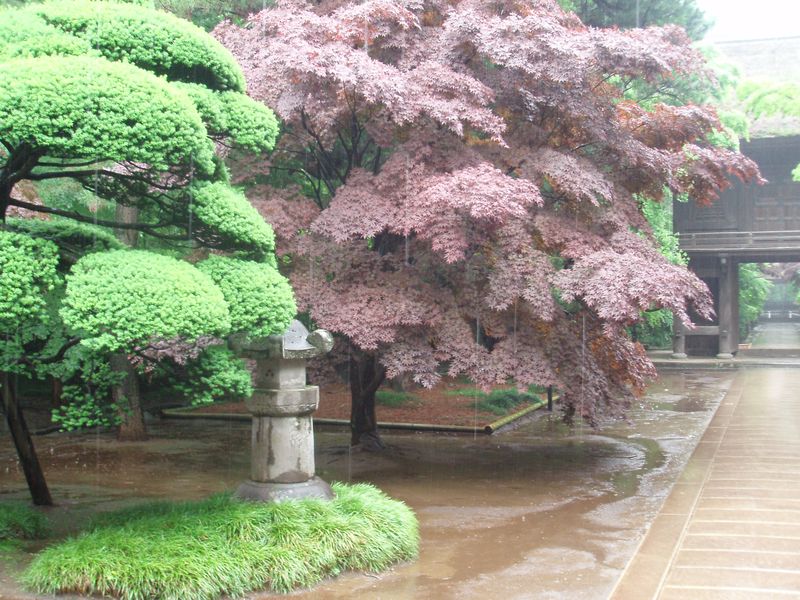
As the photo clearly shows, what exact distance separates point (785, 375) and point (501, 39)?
16.5 meters

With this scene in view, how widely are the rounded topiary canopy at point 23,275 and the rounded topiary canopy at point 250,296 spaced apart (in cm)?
115

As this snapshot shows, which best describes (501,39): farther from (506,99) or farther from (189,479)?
(189,479)

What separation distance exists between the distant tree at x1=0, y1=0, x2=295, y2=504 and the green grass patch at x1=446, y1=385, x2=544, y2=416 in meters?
9.42

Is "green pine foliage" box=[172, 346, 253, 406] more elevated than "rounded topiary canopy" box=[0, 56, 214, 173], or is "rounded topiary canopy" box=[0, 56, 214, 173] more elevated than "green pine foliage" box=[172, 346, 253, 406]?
"rounded topiary canopy" box=[0, 56, 214, 173]

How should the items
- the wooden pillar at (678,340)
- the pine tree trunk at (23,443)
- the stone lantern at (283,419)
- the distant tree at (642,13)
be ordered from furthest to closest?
1. the wooden pillar at (678,340)
2. the distant tree at (642,13)
3. the pine tree trunk at (23,443)
4. the stone lantern at (283,419)

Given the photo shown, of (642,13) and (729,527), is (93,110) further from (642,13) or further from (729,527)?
(642,13)

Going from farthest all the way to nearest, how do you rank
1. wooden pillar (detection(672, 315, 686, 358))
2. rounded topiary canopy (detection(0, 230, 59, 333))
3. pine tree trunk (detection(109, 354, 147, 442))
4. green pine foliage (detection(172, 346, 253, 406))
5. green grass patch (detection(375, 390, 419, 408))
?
wooden pillar (detection(672, 315, 686, 358)), green grass patch (detection(375, 390, 419, 408)), pine tree trunk (detection(109, 354, 147, 442)), green pine foliage (detection(172, 346, 253, 406)), rounded topiary canopy (detection(0, 230, 59, 333))

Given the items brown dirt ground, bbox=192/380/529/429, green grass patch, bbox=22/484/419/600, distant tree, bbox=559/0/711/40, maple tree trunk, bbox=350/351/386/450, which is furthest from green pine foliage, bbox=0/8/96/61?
distant tree, bbox=559/0/711/40

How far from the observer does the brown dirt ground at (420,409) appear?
1507 cm

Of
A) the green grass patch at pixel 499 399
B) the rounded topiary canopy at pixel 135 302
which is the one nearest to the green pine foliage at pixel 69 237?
the rounded topiary canopy at pixel 135 302

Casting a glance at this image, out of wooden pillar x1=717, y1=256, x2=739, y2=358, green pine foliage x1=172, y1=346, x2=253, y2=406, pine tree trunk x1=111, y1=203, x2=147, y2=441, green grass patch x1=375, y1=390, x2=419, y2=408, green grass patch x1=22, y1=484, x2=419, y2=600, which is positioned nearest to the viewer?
green grass patch x1=22, y1=484, x2=419, y2=600

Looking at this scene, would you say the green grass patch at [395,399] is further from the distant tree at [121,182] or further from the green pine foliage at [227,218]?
the green pine foliage at [227,218]

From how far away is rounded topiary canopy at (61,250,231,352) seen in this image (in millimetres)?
5191

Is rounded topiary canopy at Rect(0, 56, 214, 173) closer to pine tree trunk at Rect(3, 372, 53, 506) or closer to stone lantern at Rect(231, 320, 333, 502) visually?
stone lantern at Rect(231, 320, 333, 502)
